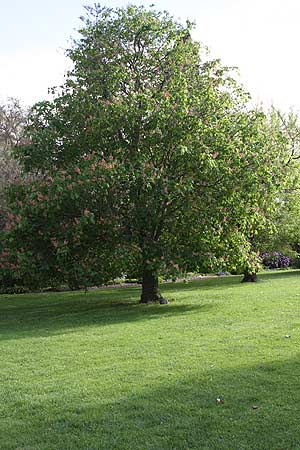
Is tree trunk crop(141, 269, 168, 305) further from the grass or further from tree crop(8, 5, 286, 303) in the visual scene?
the grass

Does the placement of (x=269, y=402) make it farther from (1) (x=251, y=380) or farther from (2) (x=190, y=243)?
(2) (x=190, y=243)

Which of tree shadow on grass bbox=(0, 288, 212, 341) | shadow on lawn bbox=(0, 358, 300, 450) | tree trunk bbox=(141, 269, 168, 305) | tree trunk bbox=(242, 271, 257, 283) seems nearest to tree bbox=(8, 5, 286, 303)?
tree trunk bbox=(141, 269, 168, 305)

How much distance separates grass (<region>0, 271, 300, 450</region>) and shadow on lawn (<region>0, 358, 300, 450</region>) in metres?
0.01

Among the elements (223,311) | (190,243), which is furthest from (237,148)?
(223,311)

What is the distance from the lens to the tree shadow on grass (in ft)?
39.9

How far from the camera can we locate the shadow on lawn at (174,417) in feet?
16.0

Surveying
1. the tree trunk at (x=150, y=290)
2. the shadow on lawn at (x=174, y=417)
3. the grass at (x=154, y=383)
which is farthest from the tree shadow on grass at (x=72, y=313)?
the shadow on lawn at (x=174, y=417)

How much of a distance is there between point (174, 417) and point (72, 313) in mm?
9833

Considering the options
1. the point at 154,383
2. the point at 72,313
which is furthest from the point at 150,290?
the point at 154,383

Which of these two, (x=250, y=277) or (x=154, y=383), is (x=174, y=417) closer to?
(x=154, y=383)

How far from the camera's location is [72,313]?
49.1ft

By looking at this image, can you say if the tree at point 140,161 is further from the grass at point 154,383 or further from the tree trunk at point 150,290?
the grass at point 154,383

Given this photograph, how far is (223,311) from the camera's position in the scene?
44.2 feet

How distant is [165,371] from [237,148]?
→ 346 inches
